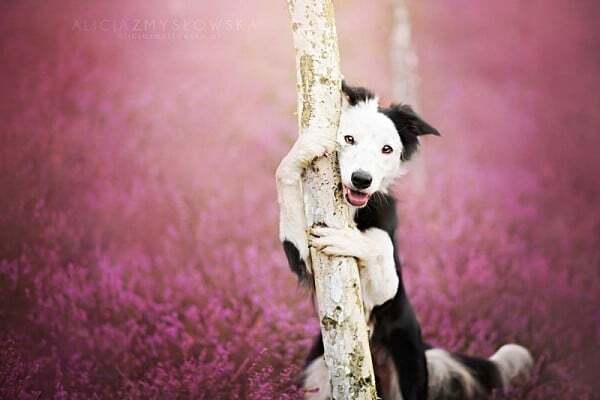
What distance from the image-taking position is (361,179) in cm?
224

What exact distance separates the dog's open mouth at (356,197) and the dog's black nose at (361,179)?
0.04 m

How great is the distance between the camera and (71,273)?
3031 millimetres

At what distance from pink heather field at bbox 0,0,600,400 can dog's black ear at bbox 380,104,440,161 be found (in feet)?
3.00

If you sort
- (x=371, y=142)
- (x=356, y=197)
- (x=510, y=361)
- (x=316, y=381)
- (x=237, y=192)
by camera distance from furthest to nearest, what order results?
(x=237, y=192), (x=510, y=361), (x=316, y=381), (x=371, y=142), (x=356, y=197)

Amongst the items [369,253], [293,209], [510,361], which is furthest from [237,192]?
[510,361]

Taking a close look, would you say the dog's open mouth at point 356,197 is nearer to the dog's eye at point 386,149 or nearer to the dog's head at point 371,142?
the dog's head at point 371,142

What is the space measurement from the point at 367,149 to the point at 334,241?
0.37 meters

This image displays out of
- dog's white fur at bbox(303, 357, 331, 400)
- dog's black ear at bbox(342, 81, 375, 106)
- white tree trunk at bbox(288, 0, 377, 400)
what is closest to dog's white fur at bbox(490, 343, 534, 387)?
dog's white fur at bbox(303, 357, 331, 400)

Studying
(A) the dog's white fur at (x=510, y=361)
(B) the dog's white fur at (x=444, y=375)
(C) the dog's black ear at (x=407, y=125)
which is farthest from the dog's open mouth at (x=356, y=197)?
(A) the dog's white fur at (x=510, y=361)

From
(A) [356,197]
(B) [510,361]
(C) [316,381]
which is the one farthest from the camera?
(B) [510,361]

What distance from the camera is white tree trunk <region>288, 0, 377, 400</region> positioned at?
212cm

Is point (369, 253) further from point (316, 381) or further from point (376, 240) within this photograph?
point (316, 381)

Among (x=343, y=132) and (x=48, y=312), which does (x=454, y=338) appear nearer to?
(x=343, y=132)

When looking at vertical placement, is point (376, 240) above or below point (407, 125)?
below
